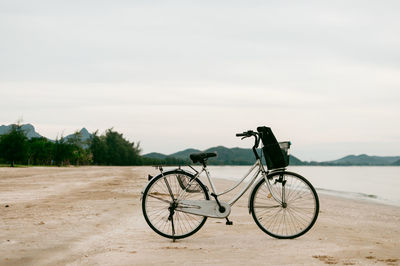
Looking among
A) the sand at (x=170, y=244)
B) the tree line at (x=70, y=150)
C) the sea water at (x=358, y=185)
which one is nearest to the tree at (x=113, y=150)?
the tree line at (x=70, y=150)

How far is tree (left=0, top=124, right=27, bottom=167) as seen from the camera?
167 ft

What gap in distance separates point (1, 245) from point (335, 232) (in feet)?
16.1

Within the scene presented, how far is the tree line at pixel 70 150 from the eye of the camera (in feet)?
168

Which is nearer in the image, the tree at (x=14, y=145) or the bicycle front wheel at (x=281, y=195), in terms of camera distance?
the bicycle front wheel at (x=281, y=195)

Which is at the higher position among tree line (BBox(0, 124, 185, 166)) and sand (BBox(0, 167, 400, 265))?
tree line (BBox(0, 124, 185, 166))

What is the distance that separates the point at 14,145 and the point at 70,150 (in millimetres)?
26062

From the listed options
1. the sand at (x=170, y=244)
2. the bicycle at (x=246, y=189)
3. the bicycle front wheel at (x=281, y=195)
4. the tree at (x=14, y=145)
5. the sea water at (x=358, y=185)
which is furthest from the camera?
the tree at (x=14, y=145)

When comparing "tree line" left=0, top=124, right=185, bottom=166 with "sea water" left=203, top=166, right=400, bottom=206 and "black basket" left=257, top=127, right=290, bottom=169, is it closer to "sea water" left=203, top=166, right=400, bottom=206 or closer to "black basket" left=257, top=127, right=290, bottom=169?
"black basket" left=257, top=127, right=290, bottom=169

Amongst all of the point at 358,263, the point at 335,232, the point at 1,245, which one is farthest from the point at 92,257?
the point at 335,232

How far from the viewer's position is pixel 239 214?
8.45 m

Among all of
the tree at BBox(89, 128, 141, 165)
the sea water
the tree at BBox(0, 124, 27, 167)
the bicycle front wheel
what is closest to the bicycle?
the bicycle front wheel

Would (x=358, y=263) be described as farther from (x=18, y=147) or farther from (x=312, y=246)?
(x=18, y=147)

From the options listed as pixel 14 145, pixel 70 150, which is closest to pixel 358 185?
pixel 14 145

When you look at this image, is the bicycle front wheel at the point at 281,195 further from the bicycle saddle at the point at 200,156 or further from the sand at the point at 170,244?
the bicycle saddle at the point at 200,156
